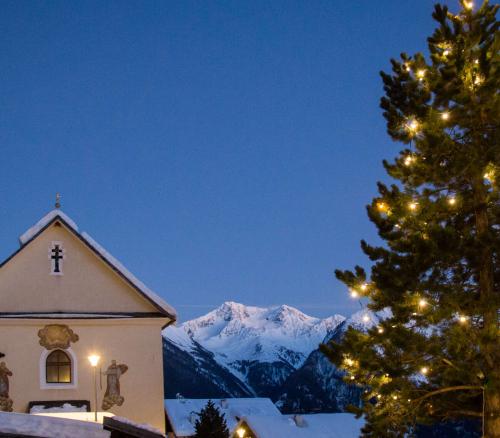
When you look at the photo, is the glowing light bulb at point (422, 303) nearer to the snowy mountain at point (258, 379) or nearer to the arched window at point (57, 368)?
the arched window at point (57, 368)

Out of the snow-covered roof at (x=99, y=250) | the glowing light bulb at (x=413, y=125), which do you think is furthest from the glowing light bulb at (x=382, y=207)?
the snow-covered roof at (x=99, y=250)

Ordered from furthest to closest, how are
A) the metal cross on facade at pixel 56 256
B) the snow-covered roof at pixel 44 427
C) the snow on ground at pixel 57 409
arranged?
1. the metal cross on facade at pixel 56 256
2. the snow on ground at pixel 57 409
3. the snow-covered roof at pixel 44 427

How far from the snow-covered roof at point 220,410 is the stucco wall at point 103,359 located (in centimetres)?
2486

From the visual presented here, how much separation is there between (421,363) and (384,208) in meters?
3.48

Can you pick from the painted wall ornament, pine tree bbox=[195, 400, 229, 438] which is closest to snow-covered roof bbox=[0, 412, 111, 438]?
the painted wall ornament

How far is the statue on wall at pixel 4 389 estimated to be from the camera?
19.6 m

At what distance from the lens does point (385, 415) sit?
15.1 metres

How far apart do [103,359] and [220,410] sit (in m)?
29.4

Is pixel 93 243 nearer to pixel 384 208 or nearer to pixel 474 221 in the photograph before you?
pixel 384 208

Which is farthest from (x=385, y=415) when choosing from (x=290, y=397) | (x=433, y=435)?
(x=290, y=397)

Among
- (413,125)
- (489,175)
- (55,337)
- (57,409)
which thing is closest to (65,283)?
(55,337)

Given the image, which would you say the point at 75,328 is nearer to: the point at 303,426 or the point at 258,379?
the point at 303,426

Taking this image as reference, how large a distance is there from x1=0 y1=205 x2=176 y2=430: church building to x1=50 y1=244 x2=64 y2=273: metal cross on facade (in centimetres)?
3

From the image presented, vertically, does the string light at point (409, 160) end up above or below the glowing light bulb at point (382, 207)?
above
